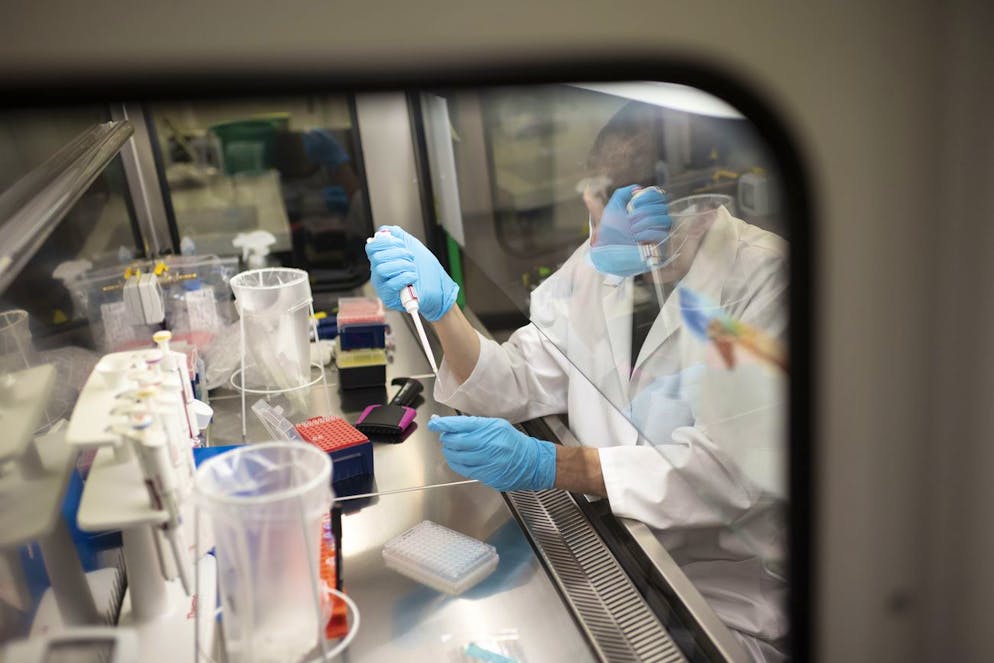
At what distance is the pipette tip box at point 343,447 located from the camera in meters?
1.67

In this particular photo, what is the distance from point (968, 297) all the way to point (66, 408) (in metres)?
1.32

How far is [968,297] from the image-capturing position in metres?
0.73

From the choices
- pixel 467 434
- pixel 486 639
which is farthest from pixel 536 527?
pixel 486 639

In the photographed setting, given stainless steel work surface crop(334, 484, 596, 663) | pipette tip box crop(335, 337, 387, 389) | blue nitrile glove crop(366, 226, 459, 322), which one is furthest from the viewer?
pipette tip box crop(335, 337, 387, 389)

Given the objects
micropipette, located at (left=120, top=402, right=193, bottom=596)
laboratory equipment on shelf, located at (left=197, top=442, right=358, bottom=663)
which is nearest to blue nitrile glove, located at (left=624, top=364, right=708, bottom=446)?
laboratory equipment on shelf, located at (left=197, top=442, right=358, bottom=663)

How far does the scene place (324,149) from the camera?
306 centimetres

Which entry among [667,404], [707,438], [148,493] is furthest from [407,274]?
[148,493]

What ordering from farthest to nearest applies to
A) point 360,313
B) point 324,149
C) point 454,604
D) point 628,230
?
1. point 324,149
2. point 360,313
3. point 628,230
4. point 454,604

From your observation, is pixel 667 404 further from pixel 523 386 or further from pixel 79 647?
pixel 79 647

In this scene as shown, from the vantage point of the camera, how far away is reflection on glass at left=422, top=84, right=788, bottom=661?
1.38m

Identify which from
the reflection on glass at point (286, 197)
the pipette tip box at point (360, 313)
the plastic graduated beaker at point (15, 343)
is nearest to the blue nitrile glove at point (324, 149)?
the reflection on glass at point (286, 197)

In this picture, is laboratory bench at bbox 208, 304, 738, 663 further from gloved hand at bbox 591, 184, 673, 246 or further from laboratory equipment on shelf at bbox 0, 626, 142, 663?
gloved hand at bbox 591, 184, 673, 246

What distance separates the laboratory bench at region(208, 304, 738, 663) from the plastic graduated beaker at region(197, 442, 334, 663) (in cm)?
17

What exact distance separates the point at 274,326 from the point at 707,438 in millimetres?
1126
